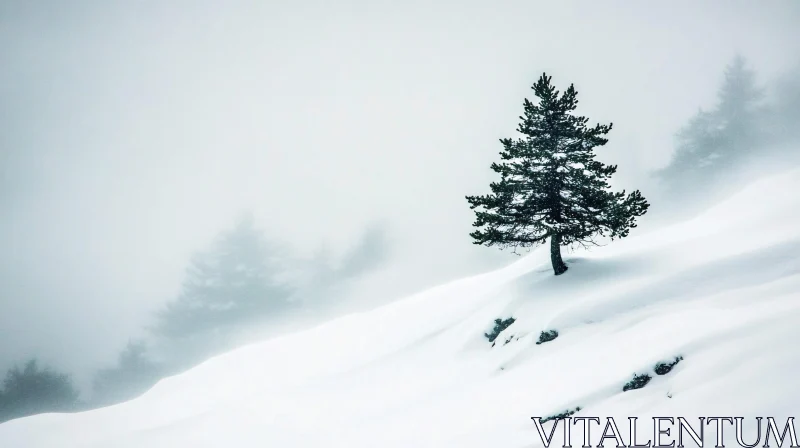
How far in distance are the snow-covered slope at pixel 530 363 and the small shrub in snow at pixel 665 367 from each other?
130mm

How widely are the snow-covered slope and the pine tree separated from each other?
2.55m

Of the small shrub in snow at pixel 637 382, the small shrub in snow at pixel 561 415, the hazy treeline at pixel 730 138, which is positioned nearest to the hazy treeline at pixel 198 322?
the small shrub in snow at pixel 561 415

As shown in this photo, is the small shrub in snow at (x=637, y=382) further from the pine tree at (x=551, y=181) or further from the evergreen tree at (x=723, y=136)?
the evergreen tree at (x=723, y=136)

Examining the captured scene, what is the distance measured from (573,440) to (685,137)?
45.9m

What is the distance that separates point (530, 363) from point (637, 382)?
11.5 ft

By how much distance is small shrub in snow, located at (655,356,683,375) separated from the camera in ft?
27.6

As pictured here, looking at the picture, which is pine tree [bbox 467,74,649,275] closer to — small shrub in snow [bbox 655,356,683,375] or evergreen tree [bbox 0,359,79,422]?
small shrub in snow [bbox 655,356,683,375]

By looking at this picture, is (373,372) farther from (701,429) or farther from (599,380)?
(701,429)

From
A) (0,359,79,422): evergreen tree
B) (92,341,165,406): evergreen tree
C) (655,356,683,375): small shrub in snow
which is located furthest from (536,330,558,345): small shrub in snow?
(0,359,79,422): evergreen tree

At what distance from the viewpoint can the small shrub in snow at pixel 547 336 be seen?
1221 centimetres

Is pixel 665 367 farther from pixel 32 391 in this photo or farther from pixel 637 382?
pixel 32 391

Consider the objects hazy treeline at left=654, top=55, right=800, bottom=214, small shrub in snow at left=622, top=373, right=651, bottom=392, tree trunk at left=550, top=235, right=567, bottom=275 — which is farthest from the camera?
hazy treeline at left=654, top=55, right=800, bottom=214

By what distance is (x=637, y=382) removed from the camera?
8453 millimetres

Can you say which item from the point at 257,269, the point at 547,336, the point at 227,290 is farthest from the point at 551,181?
the point at 227,290
